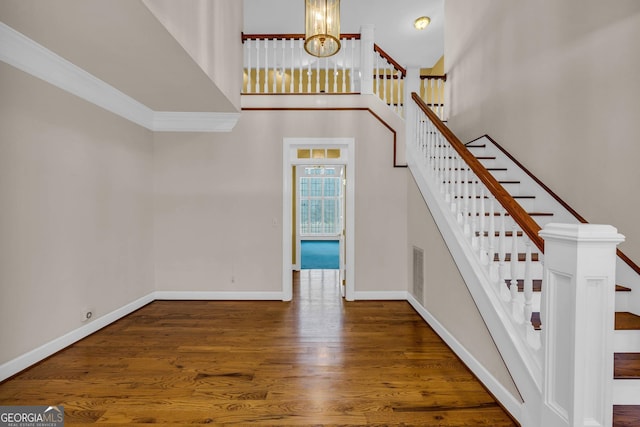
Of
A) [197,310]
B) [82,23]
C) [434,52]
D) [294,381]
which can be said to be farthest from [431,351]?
[434,52]

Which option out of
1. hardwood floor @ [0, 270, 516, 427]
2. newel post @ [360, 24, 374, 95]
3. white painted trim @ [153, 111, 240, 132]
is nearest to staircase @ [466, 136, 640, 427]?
hardwood floor @ [0, 270, 516, 427]

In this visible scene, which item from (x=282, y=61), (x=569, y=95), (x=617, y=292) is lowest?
(x=617, y=292)

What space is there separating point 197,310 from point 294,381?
202cm

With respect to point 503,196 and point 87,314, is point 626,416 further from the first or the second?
point 87,314

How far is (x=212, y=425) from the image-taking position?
1.77 meters

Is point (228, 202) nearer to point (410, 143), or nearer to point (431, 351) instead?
point (410, 143)

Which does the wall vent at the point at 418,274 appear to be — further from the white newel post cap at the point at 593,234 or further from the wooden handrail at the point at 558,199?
the white newel post cap at the point at 593,234

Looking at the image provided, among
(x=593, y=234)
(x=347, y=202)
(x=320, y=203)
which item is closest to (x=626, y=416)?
(x=593, y=234)

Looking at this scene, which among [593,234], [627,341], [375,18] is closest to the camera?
[593,234]

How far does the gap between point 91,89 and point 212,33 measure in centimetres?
131

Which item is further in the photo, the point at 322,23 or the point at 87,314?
the point at 87,314

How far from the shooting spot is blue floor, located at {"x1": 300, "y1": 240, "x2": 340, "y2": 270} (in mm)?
6827

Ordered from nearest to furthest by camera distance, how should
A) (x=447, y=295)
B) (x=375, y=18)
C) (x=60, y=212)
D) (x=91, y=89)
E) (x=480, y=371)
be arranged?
(x=480, y=371) → (x=60, y=212) → (x=447, y=295) → (x=91, y=89) → (x=375, y=18)

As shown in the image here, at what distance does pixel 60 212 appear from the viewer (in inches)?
104
